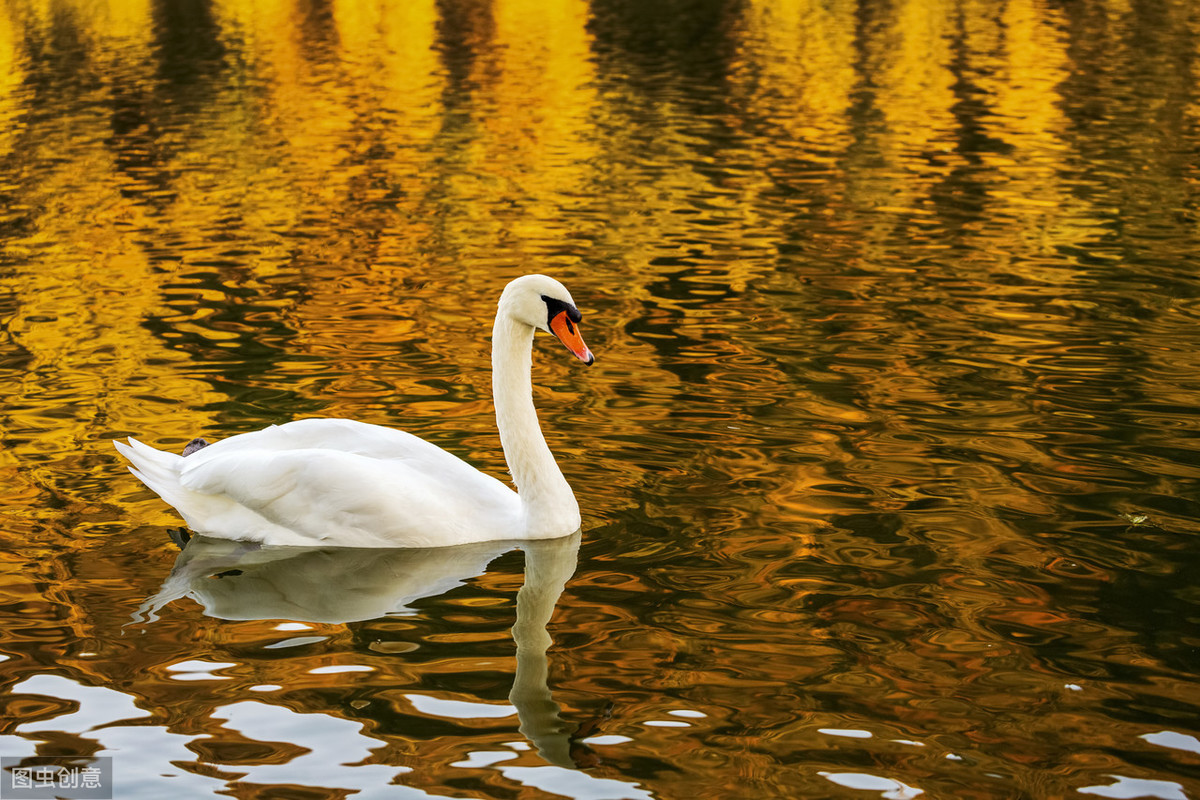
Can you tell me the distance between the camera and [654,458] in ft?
32.8

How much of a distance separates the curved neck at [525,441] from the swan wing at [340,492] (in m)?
0.19

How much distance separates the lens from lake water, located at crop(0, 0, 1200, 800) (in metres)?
6.32

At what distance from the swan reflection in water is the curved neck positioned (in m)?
0.18

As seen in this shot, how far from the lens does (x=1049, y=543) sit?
332 inches

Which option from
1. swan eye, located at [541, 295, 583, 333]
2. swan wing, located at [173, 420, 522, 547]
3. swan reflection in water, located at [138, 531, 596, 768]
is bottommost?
swan reflection in water, located at [138, 531, 596, 768]

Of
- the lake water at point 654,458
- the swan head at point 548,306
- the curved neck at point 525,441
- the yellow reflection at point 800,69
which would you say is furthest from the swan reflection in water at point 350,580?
the yellow reflection at point 800,69

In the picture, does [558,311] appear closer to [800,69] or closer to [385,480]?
[385,480]

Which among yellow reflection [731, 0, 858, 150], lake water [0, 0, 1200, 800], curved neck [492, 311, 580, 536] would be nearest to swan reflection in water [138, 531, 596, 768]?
lake water [0, 0, 1200, 800]

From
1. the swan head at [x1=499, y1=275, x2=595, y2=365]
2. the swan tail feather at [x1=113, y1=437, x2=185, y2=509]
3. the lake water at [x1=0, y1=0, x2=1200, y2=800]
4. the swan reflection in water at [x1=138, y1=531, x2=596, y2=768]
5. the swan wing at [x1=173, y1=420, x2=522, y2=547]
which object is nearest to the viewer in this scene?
the lake water at [x1=0, y1=0, x2=1200, y2=800]

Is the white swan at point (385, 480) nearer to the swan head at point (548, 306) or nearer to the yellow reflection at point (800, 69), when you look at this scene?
the swan head at point (548, 306)

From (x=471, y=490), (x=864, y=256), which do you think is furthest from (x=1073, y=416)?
(x=864, y=256)

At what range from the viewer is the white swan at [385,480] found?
845 cm

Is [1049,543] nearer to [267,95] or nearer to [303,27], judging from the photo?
[267,95]

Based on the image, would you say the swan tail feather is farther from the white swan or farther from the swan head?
the swan head
